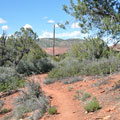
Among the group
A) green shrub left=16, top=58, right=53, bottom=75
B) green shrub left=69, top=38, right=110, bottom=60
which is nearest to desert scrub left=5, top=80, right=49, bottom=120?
green shrub left=16, top=58, right=53, bottom=75

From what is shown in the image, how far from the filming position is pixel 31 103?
37.2ft

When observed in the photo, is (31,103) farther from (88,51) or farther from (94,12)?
(88,51)

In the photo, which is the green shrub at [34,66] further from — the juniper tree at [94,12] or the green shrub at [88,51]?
the juniper tree at [94,12]

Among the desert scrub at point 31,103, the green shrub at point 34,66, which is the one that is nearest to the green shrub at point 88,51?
the green shrub at point 34,66

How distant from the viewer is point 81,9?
9.27 metres

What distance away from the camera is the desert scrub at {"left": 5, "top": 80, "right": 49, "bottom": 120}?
32.3ft

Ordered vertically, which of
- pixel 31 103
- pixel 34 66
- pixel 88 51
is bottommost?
pixel 31 103

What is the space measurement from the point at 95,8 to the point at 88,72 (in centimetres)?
994

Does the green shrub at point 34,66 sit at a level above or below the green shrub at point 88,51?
below

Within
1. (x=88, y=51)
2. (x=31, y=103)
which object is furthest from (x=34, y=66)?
(x=31, y=103)

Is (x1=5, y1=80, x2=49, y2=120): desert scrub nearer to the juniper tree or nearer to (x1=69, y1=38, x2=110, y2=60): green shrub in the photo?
the juniper tree

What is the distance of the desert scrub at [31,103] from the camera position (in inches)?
388

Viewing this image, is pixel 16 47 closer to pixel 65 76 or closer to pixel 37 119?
pixel 65 76

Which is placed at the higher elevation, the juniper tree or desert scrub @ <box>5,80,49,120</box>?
the juniper tree
